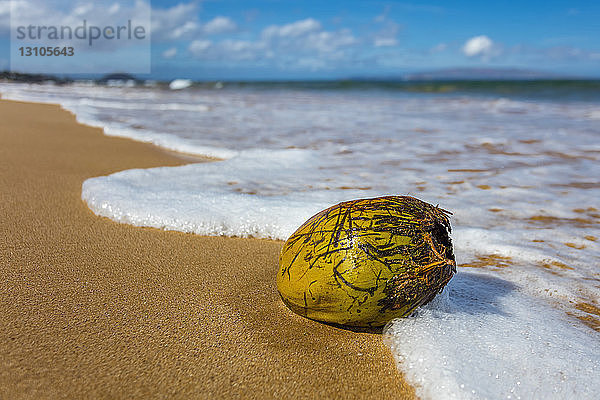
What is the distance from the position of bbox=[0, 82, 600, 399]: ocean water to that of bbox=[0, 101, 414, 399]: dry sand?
20 centimetres

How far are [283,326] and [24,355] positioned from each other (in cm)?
92

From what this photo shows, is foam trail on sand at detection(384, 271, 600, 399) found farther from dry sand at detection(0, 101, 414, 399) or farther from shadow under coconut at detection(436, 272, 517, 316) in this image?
dry sand at detection(0, 101, 414, 399)

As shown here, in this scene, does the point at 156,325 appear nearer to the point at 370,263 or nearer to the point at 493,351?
the point at 370,263

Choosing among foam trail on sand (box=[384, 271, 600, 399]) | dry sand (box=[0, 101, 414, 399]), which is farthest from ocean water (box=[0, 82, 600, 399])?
dry sand (box=[0, 101, 414, 399])

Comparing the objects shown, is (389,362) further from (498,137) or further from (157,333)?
(498,137)

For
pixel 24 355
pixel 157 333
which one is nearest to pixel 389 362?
pixel 157 333

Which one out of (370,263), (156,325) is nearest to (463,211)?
(370,263)

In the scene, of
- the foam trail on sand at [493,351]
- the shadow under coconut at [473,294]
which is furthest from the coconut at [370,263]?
the shadow under coconut at [473,294]

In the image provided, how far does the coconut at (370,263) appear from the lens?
1.68 meters

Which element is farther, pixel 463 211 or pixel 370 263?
pixel 463 211

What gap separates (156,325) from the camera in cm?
187

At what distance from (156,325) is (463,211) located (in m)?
2.41

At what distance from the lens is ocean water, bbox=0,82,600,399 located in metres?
1.73

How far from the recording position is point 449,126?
28.6ft
